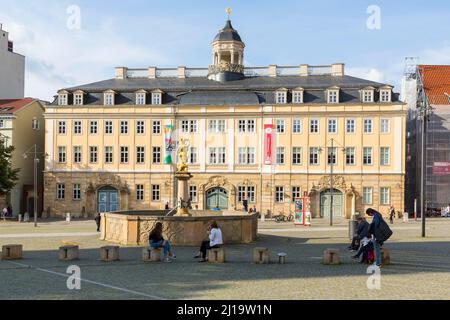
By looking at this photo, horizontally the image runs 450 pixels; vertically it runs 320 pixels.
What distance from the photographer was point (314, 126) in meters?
62.5

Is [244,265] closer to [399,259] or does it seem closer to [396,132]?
[399,259]

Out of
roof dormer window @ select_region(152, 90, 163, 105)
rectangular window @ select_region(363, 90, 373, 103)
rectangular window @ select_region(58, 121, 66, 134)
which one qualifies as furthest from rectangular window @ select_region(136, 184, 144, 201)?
rectangular window @ select_region(363, 90, 373, 103)

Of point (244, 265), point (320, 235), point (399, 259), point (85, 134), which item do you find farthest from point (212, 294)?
point (85, 134)

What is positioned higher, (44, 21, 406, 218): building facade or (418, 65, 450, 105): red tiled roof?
(418, 65, 450, 105): red tiled roof

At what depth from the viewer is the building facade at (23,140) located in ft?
211

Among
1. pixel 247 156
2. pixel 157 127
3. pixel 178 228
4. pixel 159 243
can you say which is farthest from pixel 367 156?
pixel 159 243

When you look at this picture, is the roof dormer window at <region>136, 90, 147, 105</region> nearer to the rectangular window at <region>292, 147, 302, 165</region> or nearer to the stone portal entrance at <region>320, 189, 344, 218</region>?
the rectangular window at <region>292, 147, 302, 165</region>

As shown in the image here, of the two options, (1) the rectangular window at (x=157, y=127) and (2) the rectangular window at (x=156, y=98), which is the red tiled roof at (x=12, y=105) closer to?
(2) the rectangular window at (x=156, y=98)

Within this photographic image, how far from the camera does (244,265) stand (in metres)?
21.9

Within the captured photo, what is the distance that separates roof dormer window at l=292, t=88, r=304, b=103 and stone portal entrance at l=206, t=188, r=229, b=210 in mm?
10752

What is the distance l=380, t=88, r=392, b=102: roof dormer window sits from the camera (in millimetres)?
Answer: 61906

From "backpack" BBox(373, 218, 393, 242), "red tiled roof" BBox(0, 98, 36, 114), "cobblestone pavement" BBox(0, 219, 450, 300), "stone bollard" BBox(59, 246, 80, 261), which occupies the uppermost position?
"red tiled roof" BBox(0, 98, 36, 114)

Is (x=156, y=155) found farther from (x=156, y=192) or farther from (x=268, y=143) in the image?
(x=268, y=143)
